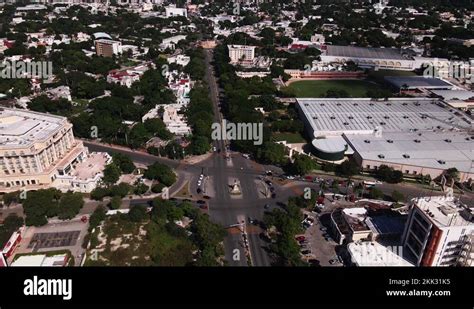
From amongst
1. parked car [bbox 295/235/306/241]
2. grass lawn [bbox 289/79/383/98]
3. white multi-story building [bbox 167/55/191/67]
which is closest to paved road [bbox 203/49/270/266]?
parked car [bbox 295/235/306/241]

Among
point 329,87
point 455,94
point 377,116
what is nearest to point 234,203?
point 377,116

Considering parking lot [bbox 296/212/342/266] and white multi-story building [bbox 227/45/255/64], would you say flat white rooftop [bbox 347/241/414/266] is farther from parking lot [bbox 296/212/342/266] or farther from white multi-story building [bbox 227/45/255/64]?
white multi-story building [bbox 227/45/255/64]

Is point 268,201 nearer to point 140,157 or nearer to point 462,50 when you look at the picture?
point 140,157

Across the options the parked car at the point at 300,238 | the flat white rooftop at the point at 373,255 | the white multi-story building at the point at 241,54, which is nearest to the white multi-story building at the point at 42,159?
the parked car at the point at 300,238

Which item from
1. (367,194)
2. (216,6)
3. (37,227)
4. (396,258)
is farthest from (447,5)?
(37,227)

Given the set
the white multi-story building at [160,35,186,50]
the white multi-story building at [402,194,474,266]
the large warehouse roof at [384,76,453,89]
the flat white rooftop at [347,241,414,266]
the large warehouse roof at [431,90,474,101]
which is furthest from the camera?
the white multi-story building at [160,35,186,50]
